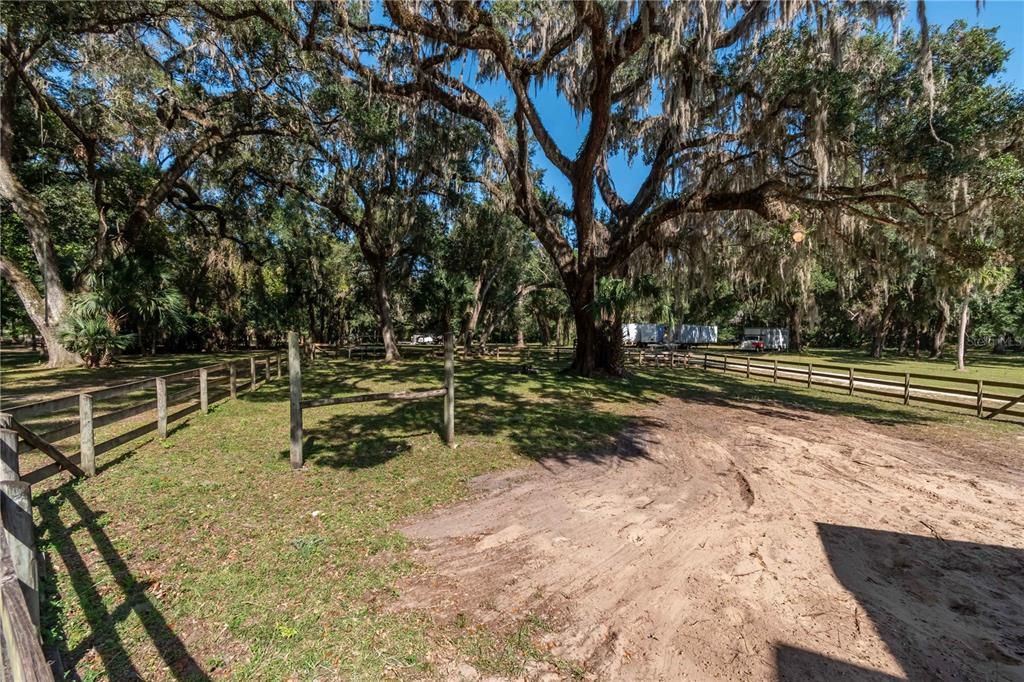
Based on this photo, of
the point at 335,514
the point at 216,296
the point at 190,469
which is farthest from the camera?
the point at 216,296

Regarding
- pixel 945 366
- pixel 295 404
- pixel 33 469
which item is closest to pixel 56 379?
pixel 33 469

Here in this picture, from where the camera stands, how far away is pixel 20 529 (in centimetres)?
175

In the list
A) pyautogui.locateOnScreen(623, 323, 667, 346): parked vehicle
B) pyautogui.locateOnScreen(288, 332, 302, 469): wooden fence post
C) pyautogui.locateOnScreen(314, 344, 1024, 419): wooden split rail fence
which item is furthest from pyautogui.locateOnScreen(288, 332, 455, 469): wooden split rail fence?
pyautogui.locateOnScreen(623, 323, 667, 346): parked vehicle

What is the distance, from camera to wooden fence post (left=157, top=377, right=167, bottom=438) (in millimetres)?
6176

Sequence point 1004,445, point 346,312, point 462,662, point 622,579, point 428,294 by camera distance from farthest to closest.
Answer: point 346,312 → point 428,294 → point 1004,445 → point 622,579 → point 462,662

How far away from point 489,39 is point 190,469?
892 cm

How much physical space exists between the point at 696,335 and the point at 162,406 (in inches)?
1770

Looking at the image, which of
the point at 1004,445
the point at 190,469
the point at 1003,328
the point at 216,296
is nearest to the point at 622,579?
the point at 190,469

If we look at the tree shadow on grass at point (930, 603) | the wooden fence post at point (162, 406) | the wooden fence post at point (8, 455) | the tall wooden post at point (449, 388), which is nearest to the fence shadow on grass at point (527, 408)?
the tall wooden post at point (449, 388)

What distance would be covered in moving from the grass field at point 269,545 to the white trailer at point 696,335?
113 feet

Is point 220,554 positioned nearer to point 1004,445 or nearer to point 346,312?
point 1004,445

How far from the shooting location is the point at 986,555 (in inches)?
137

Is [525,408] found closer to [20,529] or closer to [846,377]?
[20,529]

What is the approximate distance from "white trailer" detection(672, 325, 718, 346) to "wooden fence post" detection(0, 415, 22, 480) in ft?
139
